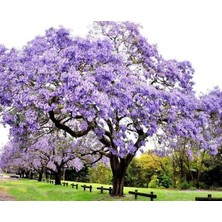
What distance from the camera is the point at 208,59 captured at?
404 inches

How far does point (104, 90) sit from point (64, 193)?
2257 millimetres

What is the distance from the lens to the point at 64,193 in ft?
33.0

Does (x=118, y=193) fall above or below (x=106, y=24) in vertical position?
below

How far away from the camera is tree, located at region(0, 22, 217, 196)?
9.52 metres

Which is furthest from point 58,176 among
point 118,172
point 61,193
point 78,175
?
point 118,172

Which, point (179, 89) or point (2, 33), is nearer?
point (2, 33)

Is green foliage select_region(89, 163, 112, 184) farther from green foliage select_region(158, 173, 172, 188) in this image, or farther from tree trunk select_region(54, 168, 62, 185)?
green foliage select_region(158, 173, 172, 188)

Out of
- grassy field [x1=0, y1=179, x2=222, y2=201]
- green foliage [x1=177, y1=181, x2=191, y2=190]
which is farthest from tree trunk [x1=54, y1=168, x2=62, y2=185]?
green foliage [x1=177, y1=181, x2=191, y2=190]

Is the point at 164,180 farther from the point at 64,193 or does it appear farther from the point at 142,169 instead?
the point at 64,193

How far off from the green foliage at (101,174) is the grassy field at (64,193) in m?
0.26
